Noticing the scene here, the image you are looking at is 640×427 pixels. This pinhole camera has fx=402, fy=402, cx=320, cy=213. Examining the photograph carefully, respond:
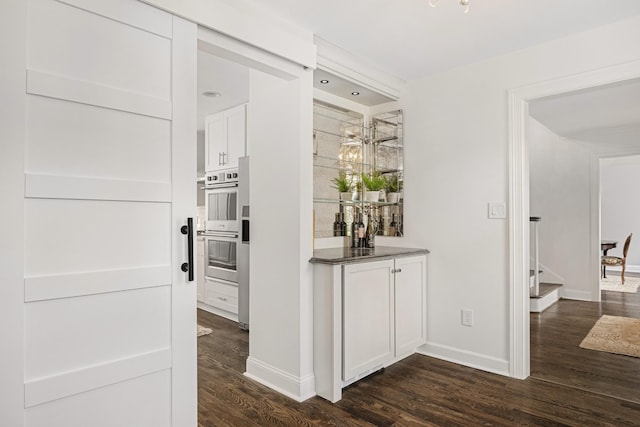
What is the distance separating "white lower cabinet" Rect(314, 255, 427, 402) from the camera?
8.36 feet

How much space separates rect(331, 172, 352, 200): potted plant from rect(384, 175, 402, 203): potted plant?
0.41 metres

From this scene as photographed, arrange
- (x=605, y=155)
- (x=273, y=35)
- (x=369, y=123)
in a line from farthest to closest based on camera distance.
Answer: (x=605, y=155)
(x=369, y=123)
(x=273, y=35)

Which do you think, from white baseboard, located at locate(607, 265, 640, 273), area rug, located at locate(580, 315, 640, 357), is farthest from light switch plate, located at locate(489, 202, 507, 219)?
white baseboard, located at locate(607, 265, 640, 273)

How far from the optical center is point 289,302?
2.67 meters

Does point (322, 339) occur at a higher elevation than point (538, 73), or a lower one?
lower

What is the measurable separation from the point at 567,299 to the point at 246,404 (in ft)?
16.9

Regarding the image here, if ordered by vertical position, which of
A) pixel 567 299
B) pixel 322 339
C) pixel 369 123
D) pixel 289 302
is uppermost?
pixel 369 123

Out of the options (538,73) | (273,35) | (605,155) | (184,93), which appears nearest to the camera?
(184,93)

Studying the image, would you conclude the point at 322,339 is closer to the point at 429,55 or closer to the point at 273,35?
the point at 273,35

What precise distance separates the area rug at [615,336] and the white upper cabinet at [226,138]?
391 centimetres

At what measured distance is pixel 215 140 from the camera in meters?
4.81

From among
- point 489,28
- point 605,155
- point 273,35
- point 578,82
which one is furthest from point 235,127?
point 605,155

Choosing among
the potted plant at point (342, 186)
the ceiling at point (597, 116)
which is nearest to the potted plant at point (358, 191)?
the potted plant at point (342, 186)

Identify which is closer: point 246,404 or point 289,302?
point 246,404
